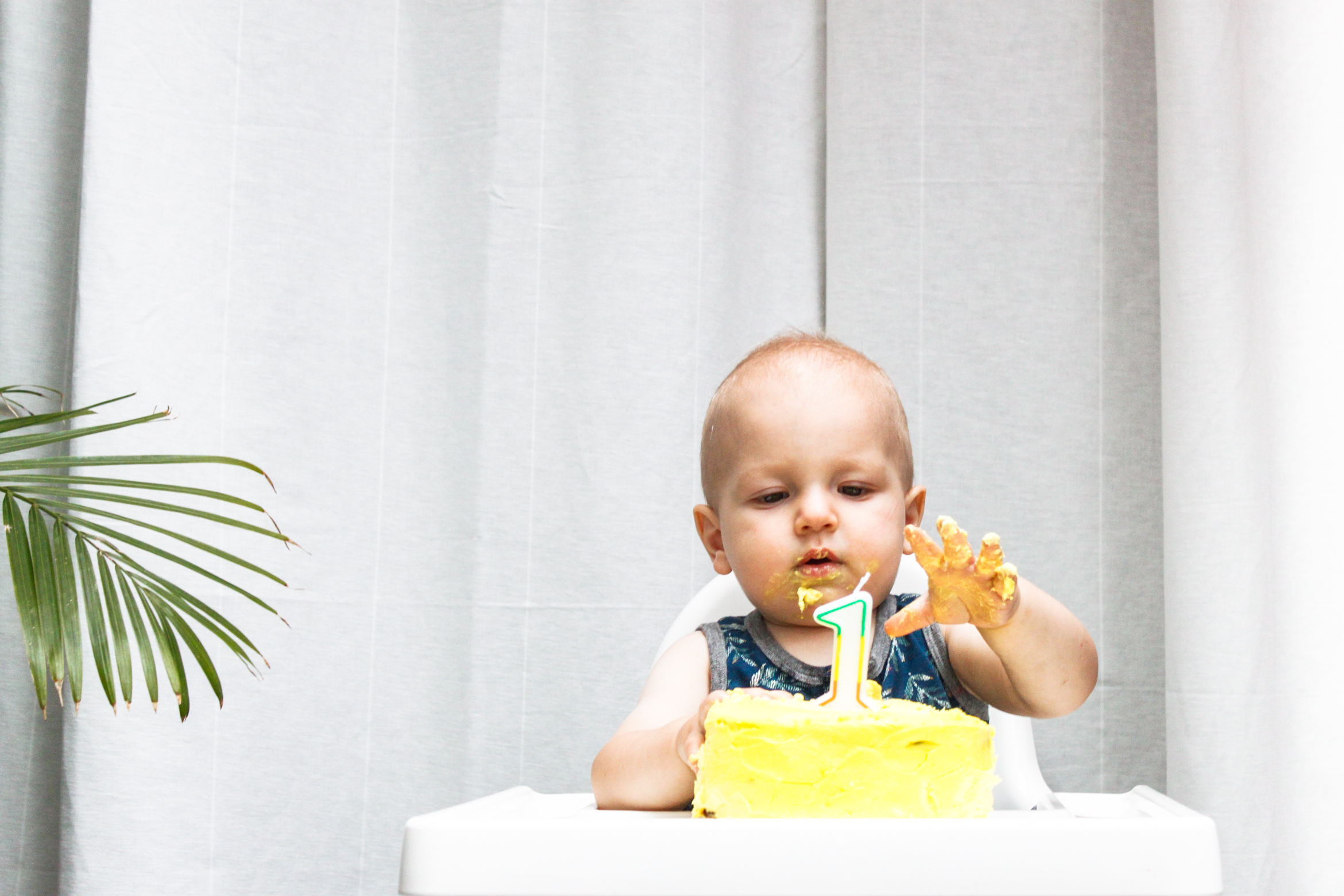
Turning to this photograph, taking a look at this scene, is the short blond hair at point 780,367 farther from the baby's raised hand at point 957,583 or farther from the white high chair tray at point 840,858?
the white high chair tray at point 840,858

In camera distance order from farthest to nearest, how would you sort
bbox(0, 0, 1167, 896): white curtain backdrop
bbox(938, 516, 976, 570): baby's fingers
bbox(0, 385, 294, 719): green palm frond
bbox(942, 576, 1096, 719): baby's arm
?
bbox(0, 0, 1167, 896): white curtain backdrop
bbox(0, 385, 294, 719): green palm frond
bbox(942, 576, 1096, 719): baby's arm
bbox(938, 516, 976, 570): baby's fingers

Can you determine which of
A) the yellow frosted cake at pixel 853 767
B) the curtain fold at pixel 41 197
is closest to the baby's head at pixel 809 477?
the yellow frosted cake at pixel 853 767

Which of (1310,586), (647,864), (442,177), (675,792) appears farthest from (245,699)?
(1310,586)

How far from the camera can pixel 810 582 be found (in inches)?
31.4

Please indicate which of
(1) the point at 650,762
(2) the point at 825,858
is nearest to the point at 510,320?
(1) the point at 650,762

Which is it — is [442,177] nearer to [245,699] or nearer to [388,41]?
[388,41]

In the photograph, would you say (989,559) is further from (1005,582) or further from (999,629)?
(999,629)

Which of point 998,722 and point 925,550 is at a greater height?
point 925,550

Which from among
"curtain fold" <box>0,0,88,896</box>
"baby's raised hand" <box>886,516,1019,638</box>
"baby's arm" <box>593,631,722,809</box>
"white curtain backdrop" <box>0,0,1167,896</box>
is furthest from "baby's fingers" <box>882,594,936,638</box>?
"curtain fold" <box>0,0,88,896</box>

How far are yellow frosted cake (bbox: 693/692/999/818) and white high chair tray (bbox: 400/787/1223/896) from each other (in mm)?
43

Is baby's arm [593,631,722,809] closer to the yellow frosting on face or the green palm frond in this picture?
the yellow frosting on face

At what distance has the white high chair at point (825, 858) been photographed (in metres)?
0.48

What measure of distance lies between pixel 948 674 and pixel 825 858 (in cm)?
41

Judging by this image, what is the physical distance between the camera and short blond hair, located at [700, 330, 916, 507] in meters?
0.84
